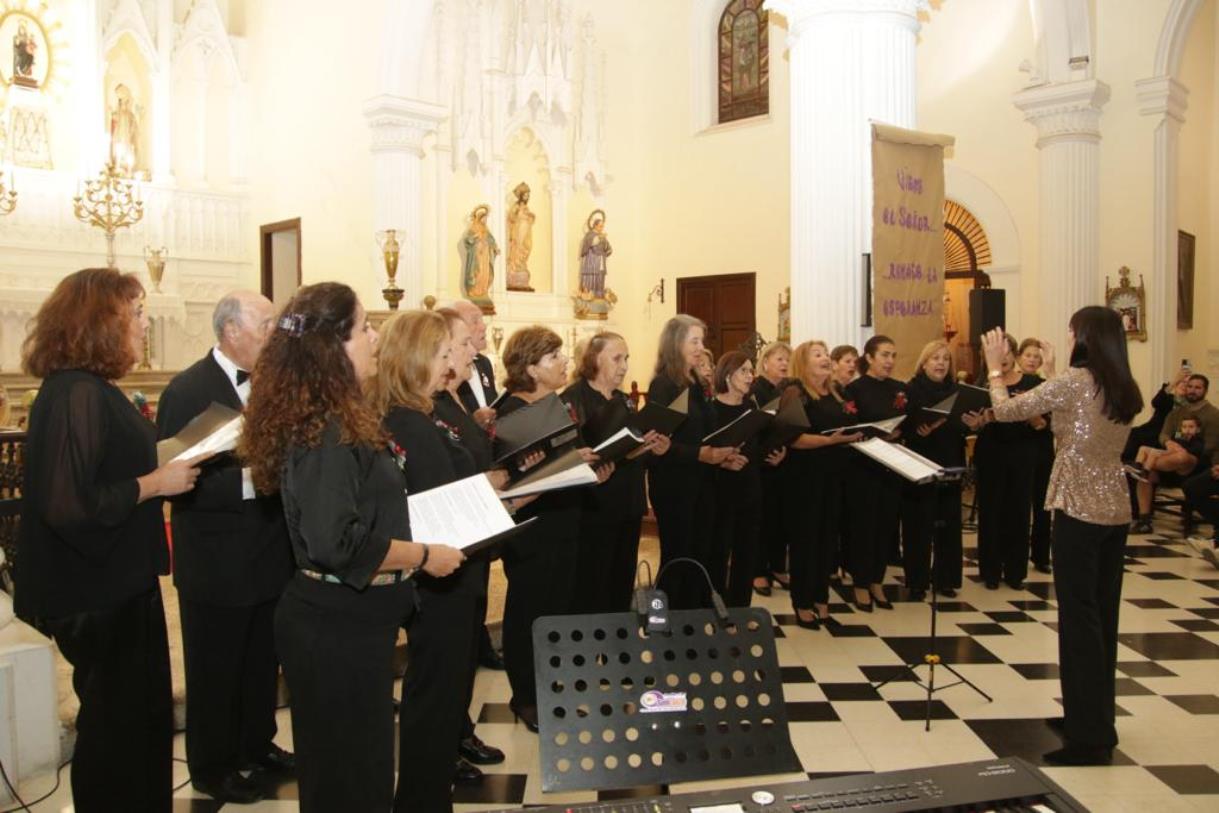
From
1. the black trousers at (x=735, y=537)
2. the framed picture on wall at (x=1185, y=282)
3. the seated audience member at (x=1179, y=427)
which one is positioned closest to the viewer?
the black trousers at (x=735, y=537)

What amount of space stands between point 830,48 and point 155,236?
10.5m

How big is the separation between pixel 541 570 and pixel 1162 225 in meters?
9.79

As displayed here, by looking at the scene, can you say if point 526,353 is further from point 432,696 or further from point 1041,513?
point 1041,513

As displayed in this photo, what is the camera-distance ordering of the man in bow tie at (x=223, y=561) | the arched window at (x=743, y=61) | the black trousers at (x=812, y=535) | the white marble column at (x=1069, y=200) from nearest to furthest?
the man in bow tie at (x=223, y=561), the black trousers at (x=812, y=535), the white marble column at (x=1069, y=200), the arched window at (x=743, y=61)

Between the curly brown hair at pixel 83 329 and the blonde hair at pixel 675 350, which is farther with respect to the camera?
the blonde hair at pixel 675 350

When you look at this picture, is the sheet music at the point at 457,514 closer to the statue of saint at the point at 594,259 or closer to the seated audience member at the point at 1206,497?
the seated audience member at the point at 1206,497

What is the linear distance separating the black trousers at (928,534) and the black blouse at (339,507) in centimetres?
414

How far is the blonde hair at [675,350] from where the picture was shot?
485 centimetres

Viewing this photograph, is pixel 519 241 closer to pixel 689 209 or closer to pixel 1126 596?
pixel 689 209

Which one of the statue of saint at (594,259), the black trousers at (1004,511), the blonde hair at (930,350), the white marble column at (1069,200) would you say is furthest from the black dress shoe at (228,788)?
the statue of saint at (594,259)

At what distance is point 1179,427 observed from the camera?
345 inches

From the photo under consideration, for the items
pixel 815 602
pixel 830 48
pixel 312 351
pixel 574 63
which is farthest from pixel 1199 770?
pixel 574 63

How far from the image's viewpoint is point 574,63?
14.8 meters

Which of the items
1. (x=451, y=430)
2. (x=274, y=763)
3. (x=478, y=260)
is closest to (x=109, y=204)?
(x=478, y=260)
